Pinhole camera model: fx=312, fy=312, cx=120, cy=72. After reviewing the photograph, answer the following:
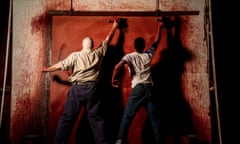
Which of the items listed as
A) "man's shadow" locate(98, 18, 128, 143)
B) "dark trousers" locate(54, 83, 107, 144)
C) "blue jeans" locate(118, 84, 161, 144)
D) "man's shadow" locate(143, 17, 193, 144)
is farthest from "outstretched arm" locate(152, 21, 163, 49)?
"dark trousers" locate(54, 83, 107, 144)

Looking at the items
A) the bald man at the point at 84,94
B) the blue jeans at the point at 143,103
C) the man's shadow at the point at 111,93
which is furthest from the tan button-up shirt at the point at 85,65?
the blue jeans at the point at 143,103

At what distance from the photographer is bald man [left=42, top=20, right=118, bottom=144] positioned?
4504 millimetres

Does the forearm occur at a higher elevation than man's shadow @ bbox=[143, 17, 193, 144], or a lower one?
higher

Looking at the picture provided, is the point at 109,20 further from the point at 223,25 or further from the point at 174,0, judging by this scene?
the point at 223,25

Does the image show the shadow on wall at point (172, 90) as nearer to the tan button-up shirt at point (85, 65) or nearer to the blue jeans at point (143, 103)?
the blue jeans at point (143, 103)

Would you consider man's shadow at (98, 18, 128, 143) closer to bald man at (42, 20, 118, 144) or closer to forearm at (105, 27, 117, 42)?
forearm at (105, 27, 117, 42)

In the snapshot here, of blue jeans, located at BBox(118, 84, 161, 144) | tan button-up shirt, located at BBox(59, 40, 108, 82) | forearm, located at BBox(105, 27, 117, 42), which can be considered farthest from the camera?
forearm, located at BBox(105, 27, 117, 42)

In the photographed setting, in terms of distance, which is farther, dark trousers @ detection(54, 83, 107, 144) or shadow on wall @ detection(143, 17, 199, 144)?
shadow on wall @ detection(143, 17, 199, 144)

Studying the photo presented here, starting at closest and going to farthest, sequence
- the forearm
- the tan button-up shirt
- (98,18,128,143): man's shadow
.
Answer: the tan button-up shirt < the forearm < (98,18,128,143): man's shadow

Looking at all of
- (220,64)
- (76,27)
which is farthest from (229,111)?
(76,27)

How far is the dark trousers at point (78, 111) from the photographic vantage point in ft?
14.7

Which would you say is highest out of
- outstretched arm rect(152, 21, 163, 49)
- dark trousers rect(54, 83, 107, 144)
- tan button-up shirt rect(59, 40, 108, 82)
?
outstretched arm rect(152, 21, 163, 49)

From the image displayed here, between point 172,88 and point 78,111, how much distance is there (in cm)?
176

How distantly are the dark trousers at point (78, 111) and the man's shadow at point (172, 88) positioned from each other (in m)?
1.09
